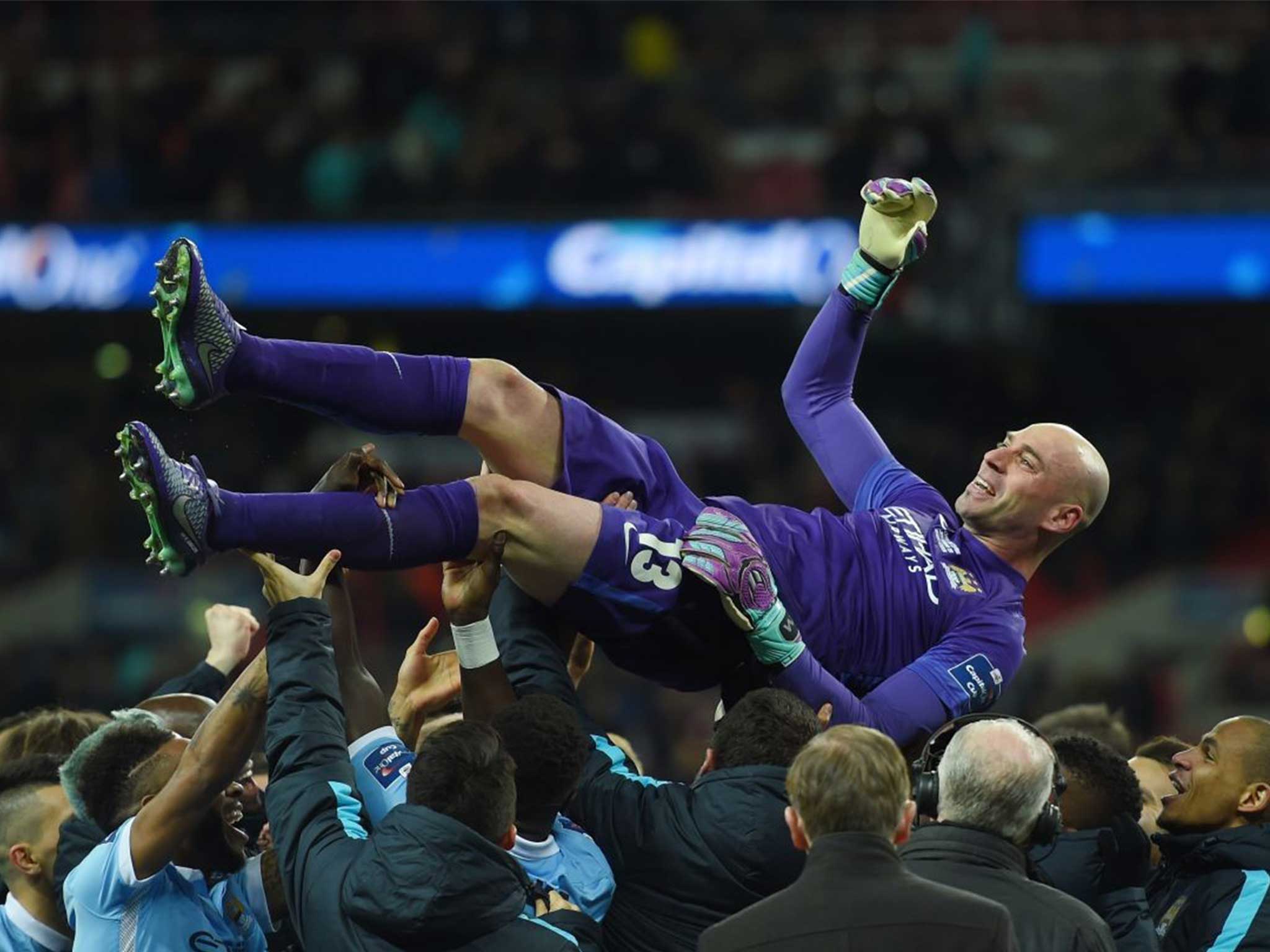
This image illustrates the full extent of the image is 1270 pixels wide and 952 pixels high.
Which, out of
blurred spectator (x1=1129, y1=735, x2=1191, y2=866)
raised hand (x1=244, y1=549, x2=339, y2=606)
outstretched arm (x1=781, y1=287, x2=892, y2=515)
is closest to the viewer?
raised hand (x1=244, y1=549, x2=339, y2=606)

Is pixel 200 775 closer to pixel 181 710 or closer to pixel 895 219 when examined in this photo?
pixel 181 710

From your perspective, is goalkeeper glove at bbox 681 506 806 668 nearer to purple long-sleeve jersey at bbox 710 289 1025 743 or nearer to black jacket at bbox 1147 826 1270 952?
purple long-sleeve jersey at bbox 710 289 1025 743

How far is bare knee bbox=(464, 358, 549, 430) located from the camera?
4.74 meters

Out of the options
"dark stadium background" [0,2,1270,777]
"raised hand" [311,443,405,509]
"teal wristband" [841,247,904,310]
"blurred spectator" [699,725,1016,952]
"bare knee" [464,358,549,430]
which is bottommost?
"dark stadium background" [0,2,1270,777]

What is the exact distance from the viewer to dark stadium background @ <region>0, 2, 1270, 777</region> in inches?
430

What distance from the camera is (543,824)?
399 cm

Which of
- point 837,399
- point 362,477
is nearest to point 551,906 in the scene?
point 362,477

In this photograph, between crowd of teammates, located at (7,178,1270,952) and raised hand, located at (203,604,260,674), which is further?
raised hand, located at (203,604,260,674)

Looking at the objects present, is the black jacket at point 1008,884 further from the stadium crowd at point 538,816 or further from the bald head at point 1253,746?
the bald head at point 1253,746

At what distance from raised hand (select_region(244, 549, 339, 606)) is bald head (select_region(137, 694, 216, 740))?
793 millimetres

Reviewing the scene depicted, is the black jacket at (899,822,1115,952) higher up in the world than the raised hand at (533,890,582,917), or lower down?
higher up

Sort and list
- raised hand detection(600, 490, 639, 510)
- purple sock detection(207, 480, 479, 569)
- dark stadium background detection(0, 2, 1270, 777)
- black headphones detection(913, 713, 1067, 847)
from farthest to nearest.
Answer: dark stadium background detection(0, 2, 1270, 777) < raised hand detection(600, 490, 639, 510) < purple sock detection(207, 480, 479, 569) < black headphones detection(913, 713, 1067, 847)

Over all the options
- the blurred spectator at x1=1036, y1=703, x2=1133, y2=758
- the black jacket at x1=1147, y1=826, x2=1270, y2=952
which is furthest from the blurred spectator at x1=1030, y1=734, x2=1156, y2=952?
the blurred spectator at x1=1036, y1=703, x2=1133, y2=758

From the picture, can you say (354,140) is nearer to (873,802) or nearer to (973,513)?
(973,513)
